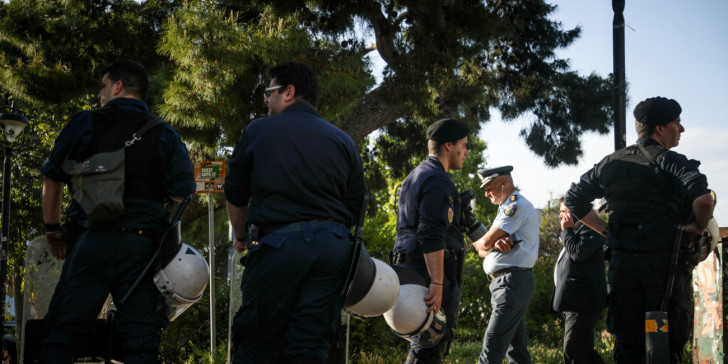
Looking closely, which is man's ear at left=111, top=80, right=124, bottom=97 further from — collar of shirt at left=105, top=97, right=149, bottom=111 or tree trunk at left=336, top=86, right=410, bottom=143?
tree trunk at left=336, top=86, right=410, bottom=143

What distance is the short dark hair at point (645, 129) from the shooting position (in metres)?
4.20

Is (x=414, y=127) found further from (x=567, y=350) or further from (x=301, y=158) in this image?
(x=301, y=158)

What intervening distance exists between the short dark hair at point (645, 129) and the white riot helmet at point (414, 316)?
1.71 m

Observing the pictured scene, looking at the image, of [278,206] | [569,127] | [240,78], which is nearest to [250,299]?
[278,206]

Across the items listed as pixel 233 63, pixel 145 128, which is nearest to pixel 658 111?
pixel 145 128

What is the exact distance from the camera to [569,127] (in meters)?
13.1

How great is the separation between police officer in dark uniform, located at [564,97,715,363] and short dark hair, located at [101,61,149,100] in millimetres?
2990

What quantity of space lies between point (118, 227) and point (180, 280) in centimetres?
44

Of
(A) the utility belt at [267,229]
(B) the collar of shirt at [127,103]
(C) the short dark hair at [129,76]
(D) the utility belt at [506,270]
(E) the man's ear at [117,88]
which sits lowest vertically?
(D) the utility belt at [506,270]

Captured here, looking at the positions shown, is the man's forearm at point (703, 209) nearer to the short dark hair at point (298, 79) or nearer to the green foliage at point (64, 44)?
the short dark hair at point (298, 79)

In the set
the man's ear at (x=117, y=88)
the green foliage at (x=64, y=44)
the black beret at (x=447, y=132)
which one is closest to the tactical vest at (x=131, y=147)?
the man's ear at (x=117, y=88)

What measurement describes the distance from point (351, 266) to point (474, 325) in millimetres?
10442

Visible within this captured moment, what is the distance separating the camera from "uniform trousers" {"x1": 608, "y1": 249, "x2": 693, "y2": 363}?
3.88m

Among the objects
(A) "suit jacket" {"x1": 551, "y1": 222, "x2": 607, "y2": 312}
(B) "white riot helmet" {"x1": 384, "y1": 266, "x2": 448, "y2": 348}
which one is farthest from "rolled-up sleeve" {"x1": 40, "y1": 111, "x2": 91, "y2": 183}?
(A) "suit jacket" {"x1": 551, "y1": 222, "x2": 607, "y2": 312}
